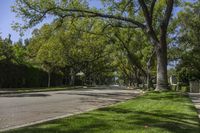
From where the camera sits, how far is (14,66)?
42594 millimetres

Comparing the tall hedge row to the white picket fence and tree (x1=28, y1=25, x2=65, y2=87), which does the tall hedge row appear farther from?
the white picket fence

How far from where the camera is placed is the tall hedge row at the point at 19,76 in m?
41.6

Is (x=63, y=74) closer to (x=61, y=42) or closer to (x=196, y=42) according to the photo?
(x=61, y=42)

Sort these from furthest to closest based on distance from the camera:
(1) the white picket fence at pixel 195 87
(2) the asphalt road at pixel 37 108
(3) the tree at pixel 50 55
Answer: (3) the tree at pixel 50 55 < (1) the white picket fence at pixel 195 87 < (2) the asphalt road at pixel 37 108

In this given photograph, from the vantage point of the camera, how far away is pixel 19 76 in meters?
44.4

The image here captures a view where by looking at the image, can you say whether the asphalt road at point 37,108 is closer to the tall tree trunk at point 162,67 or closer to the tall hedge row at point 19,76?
the tall tree trunk at point 162,67

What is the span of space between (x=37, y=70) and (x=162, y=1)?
19307 mm

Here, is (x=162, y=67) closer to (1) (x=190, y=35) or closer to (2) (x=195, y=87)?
(2) (x=195, y=87)

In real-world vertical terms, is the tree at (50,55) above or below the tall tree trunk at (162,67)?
above

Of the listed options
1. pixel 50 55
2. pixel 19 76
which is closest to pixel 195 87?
pixel 50 55

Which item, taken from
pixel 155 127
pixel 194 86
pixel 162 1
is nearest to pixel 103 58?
pixel 194 86

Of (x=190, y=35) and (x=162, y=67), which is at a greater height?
(x=190, y=35)

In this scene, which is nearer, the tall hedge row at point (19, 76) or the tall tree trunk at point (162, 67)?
the tall tree trunk at point (162, 67)

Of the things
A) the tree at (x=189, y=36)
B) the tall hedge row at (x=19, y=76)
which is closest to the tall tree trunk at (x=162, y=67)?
the tall hedge row at (x=19, y=76)
